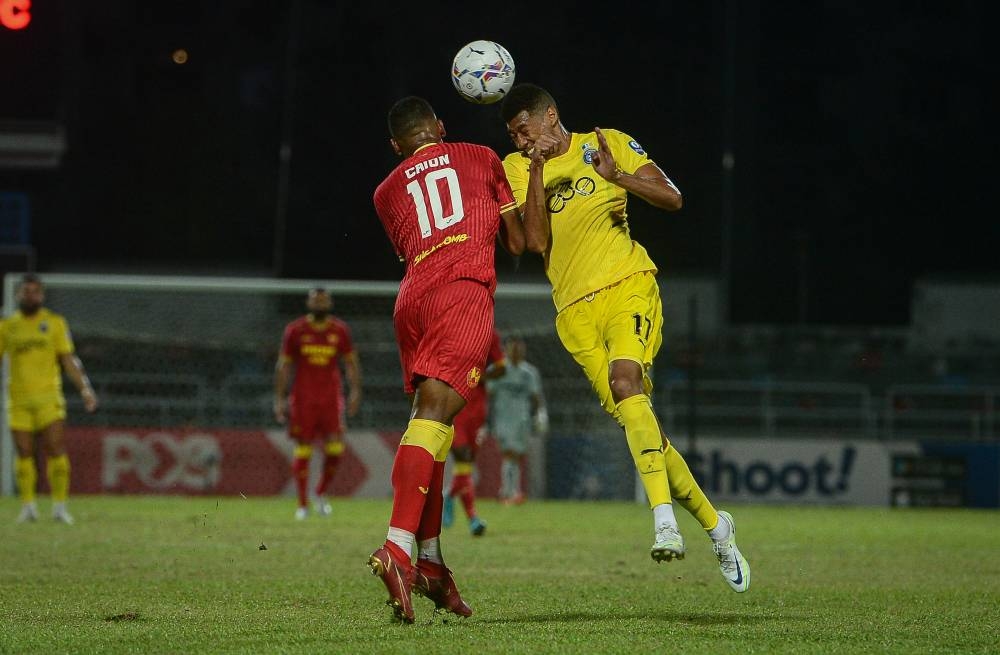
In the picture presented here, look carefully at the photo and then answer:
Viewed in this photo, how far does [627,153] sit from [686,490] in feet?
5.40

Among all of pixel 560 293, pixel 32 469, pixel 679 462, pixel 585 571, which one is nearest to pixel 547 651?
pixel 679 462

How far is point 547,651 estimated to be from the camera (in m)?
4.91

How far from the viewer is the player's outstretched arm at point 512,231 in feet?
20.6

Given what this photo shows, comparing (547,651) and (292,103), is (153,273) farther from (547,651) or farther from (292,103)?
(547,651)

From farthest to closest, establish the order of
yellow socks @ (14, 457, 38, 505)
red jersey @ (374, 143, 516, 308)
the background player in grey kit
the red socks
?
1. the background player in grey kit
2. yellow socks @ (14, 457, 38, 505)
3. red jersey @ (374, 143, 516, 308)
4. the red socks

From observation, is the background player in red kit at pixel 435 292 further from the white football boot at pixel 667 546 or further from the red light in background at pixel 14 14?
the red light in background at pixel 14 14

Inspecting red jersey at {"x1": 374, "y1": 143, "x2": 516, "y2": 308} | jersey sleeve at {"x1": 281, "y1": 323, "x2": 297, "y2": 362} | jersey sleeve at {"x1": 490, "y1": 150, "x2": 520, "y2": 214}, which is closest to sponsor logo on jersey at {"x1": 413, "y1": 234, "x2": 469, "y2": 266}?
red jersey at {"x1": 374, "y1": 143, "x2": 516, "y2": 308}

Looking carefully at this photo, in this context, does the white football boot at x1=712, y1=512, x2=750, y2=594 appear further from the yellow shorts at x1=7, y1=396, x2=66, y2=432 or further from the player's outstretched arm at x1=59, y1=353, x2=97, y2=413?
the yellow shorts at x1=7, y1=396, x2=66, y2=432

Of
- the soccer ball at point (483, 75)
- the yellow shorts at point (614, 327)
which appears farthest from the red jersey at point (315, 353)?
the yellow shorts at point (614, 327)

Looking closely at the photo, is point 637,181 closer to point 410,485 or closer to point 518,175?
point 518,175

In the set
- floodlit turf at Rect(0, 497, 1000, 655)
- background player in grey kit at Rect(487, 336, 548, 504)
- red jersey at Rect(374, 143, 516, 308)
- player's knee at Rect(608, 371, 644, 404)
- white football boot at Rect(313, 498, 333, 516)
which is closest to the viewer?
floodlit turf at Rect(0, 497, 1000, 655)

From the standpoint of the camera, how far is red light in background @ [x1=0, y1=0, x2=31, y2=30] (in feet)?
35.9

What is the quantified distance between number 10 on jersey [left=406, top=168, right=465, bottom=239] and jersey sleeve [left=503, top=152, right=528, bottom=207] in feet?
2.10

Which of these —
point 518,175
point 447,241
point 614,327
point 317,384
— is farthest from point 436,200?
point 317,384
